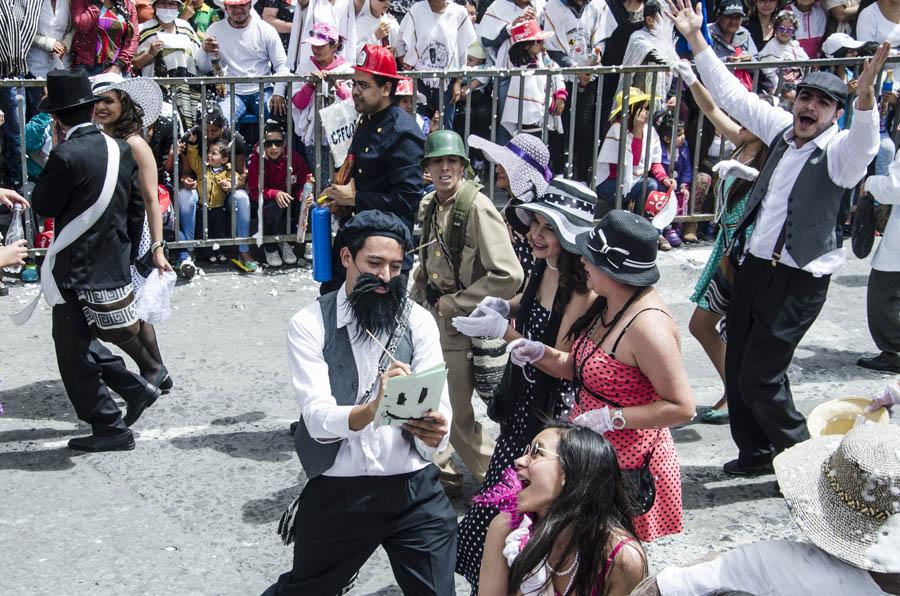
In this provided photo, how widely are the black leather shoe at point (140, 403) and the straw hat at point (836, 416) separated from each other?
11.3 feet

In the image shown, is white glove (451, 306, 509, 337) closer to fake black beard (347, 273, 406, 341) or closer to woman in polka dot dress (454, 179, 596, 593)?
woman in polka dot dress (454, 179, 596, 593)

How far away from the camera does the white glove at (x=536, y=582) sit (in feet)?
10.8

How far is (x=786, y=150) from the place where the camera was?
557 cm

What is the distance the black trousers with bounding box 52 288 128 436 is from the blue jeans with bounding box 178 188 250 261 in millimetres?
2734

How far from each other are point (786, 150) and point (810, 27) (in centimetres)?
687

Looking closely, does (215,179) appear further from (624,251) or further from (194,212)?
(624,251)

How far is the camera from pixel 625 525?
3.41 meters

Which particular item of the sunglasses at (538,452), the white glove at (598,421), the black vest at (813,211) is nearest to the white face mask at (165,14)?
the black vest at (813,211)

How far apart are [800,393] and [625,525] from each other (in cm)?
410

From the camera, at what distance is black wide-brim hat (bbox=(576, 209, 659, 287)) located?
4.14 metres

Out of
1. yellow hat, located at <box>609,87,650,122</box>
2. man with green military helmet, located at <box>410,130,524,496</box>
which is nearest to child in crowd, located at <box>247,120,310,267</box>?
yellow hat, located at <box>609,87,650,122</box>

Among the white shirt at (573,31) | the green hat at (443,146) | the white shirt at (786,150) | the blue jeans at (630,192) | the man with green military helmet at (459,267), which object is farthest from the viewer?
the white shirt at (573,31)

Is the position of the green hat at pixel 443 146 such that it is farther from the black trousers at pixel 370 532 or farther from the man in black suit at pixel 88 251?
the black trousers at pixel 370 532

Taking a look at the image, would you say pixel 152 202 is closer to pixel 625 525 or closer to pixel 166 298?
pixel 166 298
